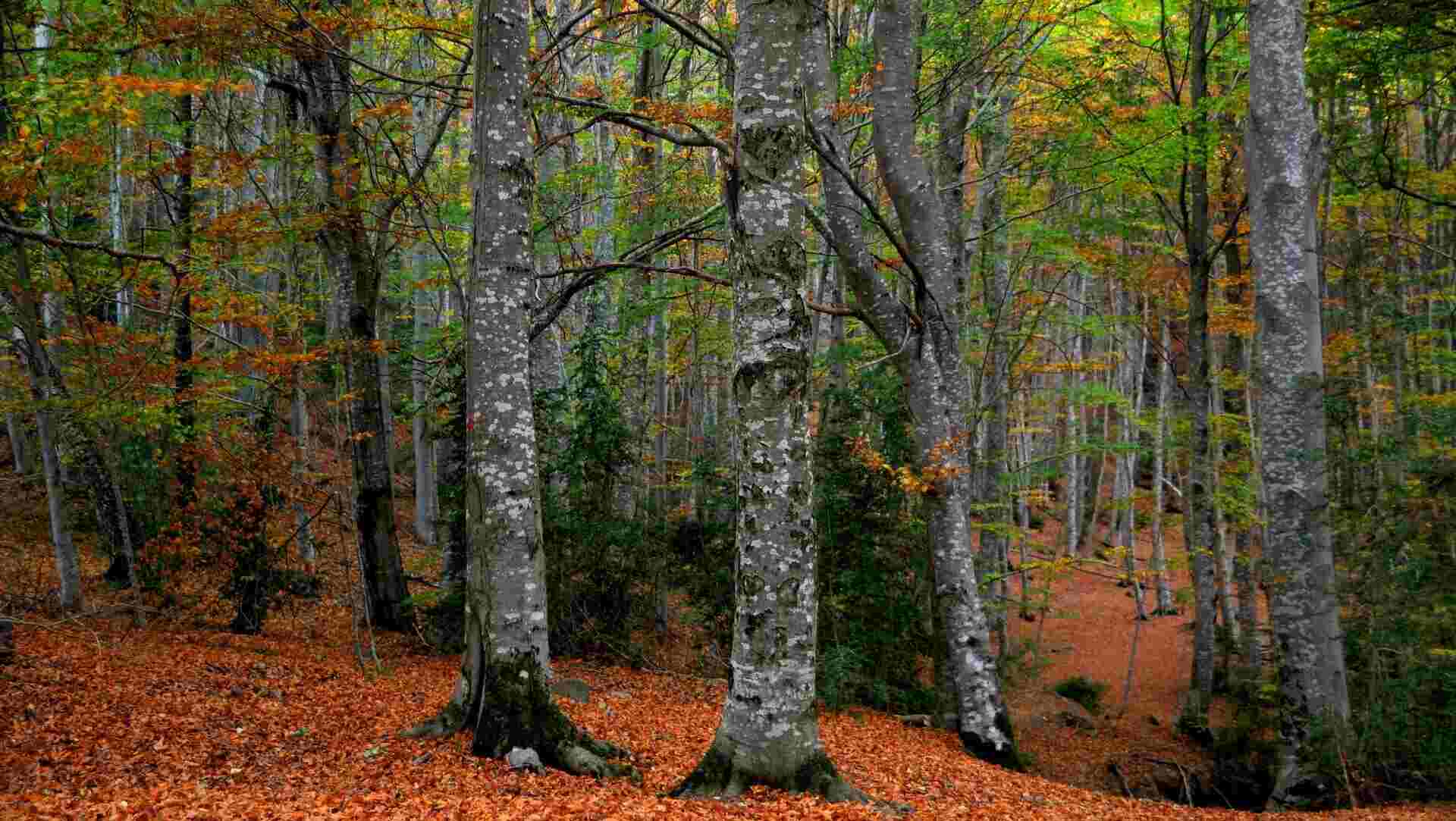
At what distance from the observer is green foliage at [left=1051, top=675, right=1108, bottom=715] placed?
13.4 m

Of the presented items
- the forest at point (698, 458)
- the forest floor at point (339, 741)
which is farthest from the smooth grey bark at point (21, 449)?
the forest floor at point (339, 741)

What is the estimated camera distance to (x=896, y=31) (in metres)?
8.59

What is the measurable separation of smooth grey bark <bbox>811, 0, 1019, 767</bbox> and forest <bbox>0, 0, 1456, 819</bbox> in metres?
0.05

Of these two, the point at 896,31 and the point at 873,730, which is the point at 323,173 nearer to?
the point at 896,31

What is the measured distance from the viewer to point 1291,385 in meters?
7.03

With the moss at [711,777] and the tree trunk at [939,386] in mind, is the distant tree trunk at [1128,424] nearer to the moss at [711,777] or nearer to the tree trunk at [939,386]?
the tree trunk at [939,386]

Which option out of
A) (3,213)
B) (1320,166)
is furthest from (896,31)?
(3,213)

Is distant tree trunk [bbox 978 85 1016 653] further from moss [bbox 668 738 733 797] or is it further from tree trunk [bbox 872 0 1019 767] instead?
moss [bbox 668 738 733 797]

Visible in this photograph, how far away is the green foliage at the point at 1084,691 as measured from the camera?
13.4 meters

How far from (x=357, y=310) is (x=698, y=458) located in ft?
16.0

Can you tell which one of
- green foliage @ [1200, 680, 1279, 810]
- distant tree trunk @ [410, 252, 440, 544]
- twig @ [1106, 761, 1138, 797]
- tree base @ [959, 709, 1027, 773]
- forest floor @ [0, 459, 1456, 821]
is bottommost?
twig @ [1106, 761, 1138, 797]

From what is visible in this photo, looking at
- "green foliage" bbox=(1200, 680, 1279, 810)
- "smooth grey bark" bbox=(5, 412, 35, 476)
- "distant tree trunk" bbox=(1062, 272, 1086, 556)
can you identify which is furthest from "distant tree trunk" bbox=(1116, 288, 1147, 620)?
"smooth grey bark" bbox=(5, 412, 35, 476)

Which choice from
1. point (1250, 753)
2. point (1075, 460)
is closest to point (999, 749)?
point (1250, 753)

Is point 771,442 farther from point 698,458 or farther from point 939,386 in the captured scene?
point 698,458
